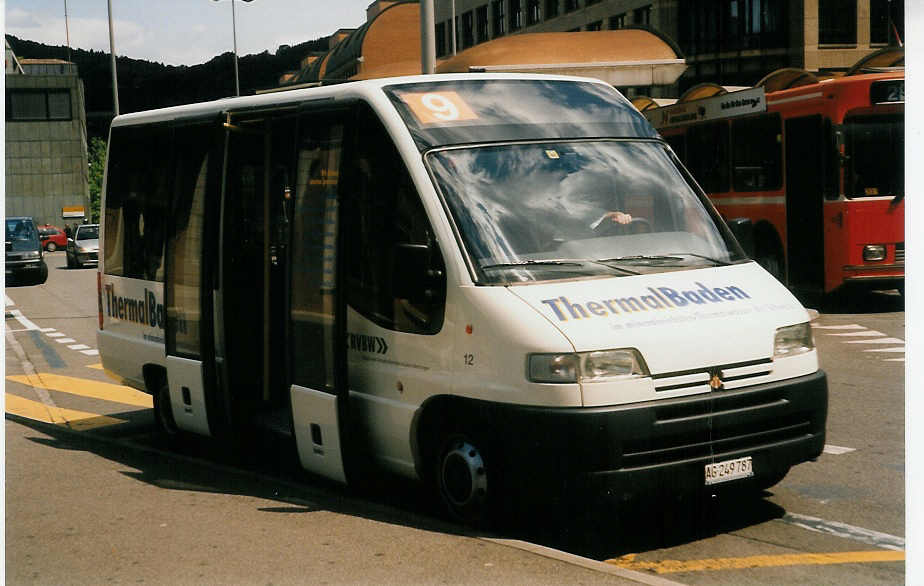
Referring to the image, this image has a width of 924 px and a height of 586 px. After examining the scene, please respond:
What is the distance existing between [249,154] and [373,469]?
2.51 metres

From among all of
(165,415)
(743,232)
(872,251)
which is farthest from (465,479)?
(872,251)

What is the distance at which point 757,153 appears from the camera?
1939 cm

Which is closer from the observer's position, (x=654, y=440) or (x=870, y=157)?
(x=654, y=440)

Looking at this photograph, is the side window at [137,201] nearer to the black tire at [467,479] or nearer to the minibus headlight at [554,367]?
the black tire at [467,479]

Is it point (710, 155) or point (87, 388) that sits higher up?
point (710, 155)

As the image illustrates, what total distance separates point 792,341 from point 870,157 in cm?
1134

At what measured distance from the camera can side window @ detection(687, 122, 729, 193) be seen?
20406 millimetres

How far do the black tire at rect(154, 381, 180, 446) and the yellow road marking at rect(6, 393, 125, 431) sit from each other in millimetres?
1263

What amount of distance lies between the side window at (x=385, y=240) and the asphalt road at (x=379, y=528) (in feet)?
3.44

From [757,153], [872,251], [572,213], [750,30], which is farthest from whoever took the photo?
[750,30]

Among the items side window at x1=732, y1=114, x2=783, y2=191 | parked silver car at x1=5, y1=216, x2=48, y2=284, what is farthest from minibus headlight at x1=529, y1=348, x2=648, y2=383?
parked silver car at x1=5, y1=216, x2=48, y2=284

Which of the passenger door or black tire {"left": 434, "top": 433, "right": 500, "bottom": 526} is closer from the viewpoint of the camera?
black tire {"left": 434, "top": 433, "right": 500, "bottom": 526}

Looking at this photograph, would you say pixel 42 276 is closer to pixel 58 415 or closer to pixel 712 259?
pixel 58 415

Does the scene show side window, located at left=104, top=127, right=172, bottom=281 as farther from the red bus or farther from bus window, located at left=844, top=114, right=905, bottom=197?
bus window, located at left=844, top=114, right=905, bottom=197
